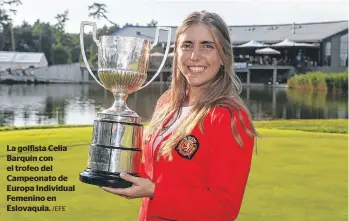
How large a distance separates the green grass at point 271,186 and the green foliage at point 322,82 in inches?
609

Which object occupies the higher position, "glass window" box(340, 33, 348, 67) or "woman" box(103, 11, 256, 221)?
"glass window" box(340, 33, 348, 67)

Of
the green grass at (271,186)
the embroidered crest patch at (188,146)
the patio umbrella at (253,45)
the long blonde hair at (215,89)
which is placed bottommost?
the green grass at (271,186)

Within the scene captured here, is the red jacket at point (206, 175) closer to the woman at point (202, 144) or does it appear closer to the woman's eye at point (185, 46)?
the woman at point (202, 144)

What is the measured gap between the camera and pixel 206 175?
4.45ft

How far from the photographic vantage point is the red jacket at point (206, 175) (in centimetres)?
131

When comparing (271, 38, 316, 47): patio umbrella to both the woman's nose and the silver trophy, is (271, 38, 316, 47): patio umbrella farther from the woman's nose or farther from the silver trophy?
the woman's nose

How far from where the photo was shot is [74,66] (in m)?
27.9

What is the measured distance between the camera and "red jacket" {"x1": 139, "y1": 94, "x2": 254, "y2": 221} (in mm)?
1309

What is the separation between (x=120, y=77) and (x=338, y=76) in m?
21.1

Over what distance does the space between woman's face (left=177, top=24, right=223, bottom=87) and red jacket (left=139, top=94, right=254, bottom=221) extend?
0.12 meters

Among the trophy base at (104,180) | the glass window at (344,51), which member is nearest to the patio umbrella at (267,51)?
the glass window at (344,51)

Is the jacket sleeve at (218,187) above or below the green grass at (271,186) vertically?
above

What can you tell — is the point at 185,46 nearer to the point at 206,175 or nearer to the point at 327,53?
the point at 206,175

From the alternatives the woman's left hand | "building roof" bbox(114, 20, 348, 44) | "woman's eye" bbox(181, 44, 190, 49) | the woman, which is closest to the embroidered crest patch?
the woman
